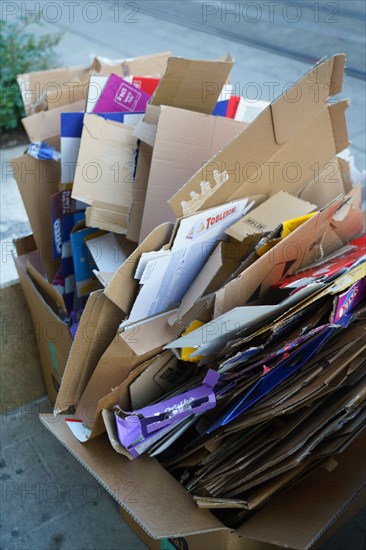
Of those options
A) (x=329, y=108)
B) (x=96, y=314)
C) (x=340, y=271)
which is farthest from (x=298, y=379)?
(x=329, y=108)

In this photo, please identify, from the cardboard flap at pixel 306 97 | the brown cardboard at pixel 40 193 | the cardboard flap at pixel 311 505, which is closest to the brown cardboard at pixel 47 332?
the brown cardboard at pixel 40 193

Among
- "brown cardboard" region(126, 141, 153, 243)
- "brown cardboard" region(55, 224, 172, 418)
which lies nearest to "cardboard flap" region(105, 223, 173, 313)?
"brown cardboard" region(55, 224, 172, 418)

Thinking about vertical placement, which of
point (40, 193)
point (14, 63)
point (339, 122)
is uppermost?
point (339, 122)

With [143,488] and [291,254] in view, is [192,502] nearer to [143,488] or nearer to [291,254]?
[143,488]

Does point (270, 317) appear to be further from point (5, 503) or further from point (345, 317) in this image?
point (5, 503)

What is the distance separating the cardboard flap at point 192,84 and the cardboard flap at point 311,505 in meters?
1.23

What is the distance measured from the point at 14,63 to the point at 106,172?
234 cm

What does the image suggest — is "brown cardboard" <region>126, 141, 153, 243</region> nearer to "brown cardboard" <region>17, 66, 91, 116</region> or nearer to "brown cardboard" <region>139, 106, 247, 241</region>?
"brown cardboard" <region>139, 106, 247, 241</region>

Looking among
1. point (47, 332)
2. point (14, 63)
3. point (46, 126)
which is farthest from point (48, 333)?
point (14, 63)

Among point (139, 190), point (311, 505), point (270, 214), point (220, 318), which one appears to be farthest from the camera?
point (139, 190)

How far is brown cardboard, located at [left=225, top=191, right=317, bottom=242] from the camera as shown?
1827mm

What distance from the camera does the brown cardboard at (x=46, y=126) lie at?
2189 millimetres

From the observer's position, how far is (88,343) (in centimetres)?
179

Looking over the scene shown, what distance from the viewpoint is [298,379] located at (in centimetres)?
170
